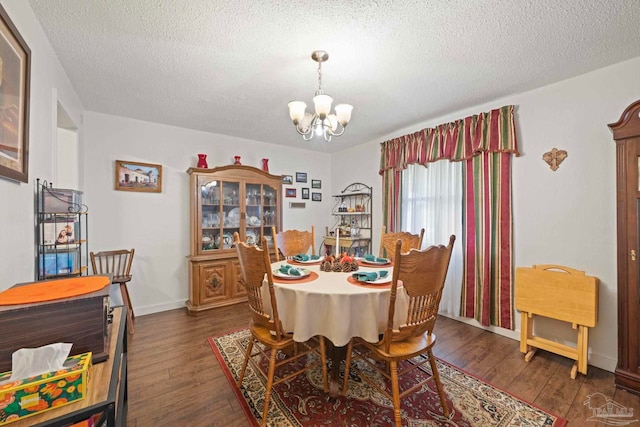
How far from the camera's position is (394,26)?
5.39 ft

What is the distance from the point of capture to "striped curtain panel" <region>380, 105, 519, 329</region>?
2617mm

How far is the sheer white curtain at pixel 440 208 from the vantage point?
3.07 metres

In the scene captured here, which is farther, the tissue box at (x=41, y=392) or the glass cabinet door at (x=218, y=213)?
the glass cabinet door at (x=218, y=213)

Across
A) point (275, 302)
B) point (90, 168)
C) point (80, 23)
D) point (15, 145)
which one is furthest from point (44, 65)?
point (275, 302)

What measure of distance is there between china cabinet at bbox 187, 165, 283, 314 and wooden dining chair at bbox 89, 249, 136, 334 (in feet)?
2.11

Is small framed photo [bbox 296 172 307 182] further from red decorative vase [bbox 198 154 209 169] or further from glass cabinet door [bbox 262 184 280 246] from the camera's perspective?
red decorative vase [bbox 198 154 209 169]

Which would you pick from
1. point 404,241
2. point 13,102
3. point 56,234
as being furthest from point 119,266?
point 404,241

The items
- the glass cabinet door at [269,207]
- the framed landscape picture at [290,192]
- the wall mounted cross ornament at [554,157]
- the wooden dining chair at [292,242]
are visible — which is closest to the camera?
the wall mounted cross ornament at [554,157]

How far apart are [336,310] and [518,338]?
2218 mm

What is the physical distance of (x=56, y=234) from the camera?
1560 mm

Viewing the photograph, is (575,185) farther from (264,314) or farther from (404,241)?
(264,314)

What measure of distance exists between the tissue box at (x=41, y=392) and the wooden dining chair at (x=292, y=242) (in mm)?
2061

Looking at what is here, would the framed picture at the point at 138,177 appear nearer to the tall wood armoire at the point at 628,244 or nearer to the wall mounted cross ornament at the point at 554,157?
the wall mounted cross ornament at the point at 554,157

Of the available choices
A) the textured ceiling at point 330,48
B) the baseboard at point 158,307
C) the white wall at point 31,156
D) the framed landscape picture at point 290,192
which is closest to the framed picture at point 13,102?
the white wall at point 31,156
